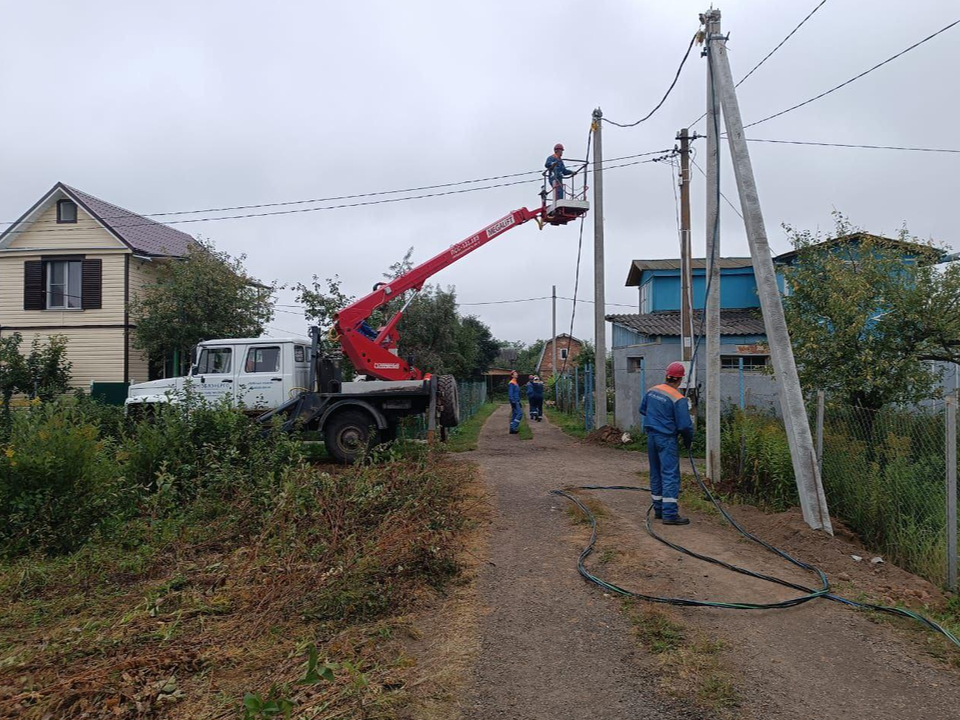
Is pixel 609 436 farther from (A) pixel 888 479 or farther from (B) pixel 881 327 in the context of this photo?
(A) pixel 888 479

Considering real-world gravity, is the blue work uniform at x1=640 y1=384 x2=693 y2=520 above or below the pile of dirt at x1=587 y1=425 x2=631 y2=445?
above

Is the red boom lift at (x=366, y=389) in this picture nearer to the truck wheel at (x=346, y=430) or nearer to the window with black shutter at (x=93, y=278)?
the truck wheel at (x=346, y=430)

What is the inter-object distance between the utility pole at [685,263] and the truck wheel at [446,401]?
17.1 ft

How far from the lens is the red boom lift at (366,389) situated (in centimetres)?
1254

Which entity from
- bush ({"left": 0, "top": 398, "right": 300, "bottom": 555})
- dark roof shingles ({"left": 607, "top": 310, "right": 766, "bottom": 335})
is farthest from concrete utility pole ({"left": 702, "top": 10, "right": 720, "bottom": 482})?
dark roof shingles ({"left": 607, "top": 310, "right": 766, "bottom": 335})

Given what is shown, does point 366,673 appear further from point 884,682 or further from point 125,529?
point 125,529

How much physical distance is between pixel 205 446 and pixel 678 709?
23.0 ft

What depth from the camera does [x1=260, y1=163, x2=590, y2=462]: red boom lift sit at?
12.5 metres

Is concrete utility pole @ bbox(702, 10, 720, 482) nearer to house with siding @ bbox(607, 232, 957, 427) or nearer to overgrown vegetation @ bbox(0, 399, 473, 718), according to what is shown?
house with siding @ bbox(607, 232, 957, 427)

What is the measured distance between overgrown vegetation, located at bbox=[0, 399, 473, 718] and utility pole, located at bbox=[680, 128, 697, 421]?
738cm

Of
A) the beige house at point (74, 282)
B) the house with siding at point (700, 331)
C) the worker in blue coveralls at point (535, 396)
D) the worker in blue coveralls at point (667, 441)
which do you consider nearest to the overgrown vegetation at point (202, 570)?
the worker in blue coveralls at point (667, 441)

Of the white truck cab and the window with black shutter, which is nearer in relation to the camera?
the white truck cab

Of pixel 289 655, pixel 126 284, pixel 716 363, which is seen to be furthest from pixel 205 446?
pixel 126 284

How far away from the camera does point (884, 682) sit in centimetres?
401
